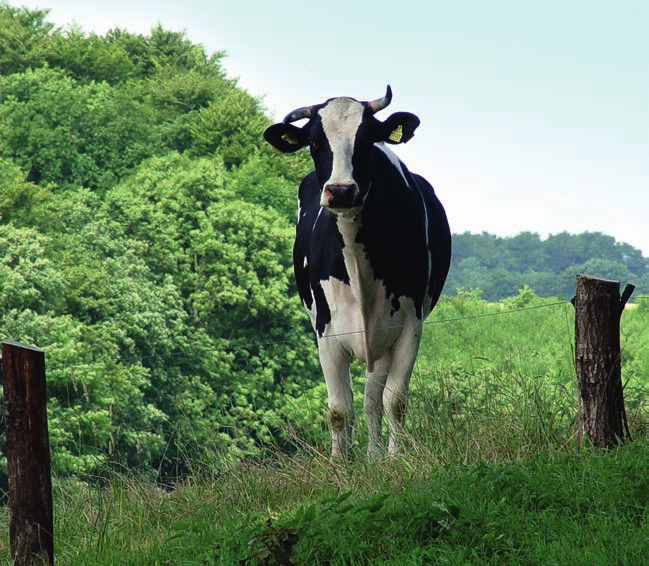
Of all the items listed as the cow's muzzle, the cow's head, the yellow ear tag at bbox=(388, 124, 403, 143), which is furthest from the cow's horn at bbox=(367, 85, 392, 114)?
the cow's muzzle

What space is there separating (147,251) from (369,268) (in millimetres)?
26917

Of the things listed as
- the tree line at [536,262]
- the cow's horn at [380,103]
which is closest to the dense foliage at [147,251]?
the cow's horn at [380,103]

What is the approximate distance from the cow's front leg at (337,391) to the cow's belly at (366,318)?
96mm

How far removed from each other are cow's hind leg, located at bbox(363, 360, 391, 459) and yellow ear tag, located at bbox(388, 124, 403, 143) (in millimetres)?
1659

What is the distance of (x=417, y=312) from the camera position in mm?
8141

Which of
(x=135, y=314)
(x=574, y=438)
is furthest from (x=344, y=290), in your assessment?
(x=135, y=314)

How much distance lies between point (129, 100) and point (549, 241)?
207 ft

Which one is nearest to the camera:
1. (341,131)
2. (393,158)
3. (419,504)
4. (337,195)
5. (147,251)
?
(419,504)

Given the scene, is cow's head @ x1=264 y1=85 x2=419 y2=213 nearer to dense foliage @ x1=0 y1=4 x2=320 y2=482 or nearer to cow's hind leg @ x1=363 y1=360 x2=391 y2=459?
cow's hind leg @ x1=363 y1=360 x2=391 y2=459

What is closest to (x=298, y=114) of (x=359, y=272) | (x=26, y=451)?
(x=359, y=272)

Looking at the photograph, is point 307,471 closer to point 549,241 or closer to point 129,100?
point 129,100

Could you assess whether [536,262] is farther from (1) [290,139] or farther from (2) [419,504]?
(2) [419,504]

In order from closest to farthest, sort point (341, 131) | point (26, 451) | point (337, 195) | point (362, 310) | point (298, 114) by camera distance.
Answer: point (26, 451) → point (337, 195) → point (341, 131) → point (298, 114) → point (362, 310)

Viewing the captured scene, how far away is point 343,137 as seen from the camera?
740 cm
